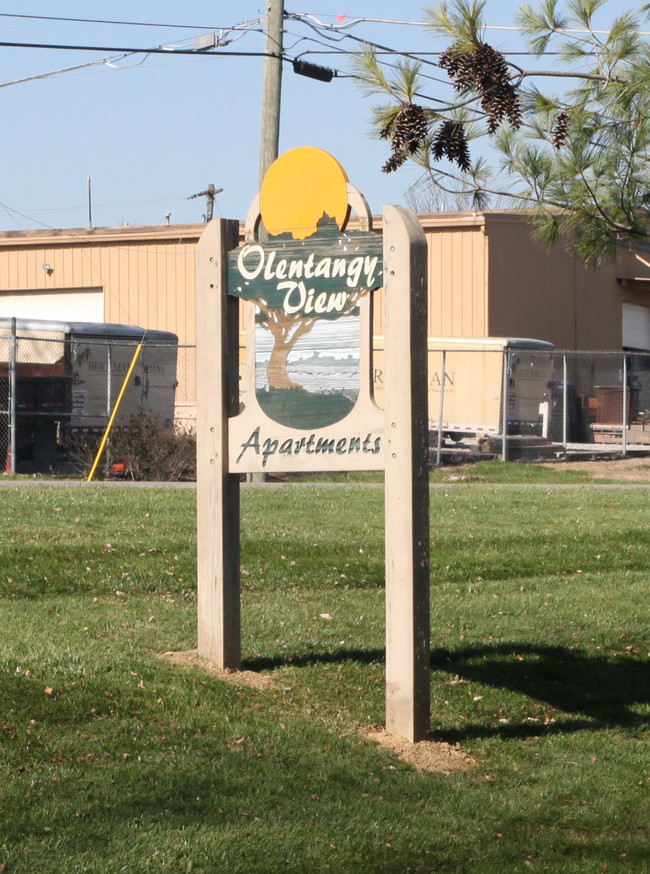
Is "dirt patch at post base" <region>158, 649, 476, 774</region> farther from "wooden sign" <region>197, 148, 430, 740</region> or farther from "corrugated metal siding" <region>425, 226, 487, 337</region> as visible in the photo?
"corrugated metal siding" <region>425, 226, 487, 337</region>

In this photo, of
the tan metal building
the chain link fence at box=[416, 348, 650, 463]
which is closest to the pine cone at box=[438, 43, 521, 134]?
the chain link fence at box=[416, 348, 650, 463]

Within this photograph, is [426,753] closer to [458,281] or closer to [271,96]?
[271,96]

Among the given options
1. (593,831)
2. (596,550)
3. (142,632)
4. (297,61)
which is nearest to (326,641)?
(142,632)

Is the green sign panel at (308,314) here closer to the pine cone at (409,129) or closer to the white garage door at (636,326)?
the pine cone at (409,129)

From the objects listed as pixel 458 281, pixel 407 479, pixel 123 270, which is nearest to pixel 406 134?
pixel 407 479

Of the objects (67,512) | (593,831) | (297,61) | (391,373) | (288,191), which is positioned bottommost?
(593,831)

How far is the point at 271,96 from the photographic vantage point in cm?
1809

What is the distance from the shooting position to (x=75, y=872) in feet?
12.0

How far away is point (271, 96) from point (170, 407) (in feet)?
23.6

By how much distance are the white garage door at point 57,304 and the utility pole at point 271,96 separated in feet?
56.6

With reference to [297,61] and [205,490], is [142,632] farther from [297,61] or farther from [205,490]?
[297,61]

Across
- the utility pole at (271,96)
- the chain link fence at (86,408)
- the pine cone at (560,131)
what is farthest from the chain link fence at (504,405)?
the pine cone at (560,131)

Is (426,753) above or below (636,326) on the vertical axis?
below

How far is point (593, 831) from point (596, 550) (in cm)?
658
